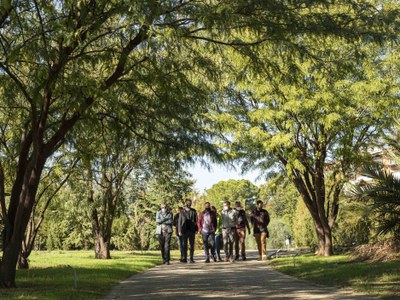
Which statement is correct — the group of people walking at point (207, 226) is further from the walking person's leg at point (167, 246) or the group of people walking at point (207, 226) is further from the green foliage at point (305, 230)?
the green foliage at point (305, 230)

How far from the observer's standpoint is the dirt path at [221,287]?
30.3 ft

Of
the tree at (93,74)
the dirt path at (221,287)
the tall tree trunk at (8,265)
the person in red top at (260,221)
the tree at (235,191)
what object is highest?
the tree at (235,191)

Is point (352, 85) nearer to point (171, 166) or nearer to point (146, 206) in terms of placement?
point (171, 166)

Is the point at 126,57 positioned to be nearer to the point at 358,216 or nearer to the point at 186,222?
the point at 358,216

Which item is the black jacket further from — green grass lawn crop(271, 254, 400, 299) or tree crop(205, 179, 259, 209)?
tree crop(205, 179, 259, 209)

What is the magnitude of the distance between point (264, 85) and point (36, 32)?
29.8ft

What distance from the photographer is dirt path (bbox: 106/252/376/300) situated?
9.25 m

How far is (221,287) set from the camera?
34.8ft

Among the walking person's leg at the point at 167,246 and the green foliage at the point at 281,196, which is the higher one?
the green foliage at the point at 281,196

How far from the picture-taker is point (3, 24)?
31.4ft

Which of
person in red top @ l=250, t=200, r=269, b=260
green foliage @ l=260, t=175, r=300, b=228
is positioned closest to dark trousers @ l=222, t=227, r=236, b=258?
person in red top @ l=250, t=200, r=269, b=260

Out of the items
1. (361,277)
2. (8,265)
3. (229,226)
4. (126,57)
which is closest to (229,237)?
(229,226)

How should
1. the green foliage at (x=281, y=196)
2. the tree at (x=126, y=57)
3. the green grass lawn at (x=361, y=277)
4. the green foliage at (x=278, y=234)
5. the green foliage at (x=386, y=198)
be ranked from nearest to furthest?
the tree at (x=126, y=57), the green grass lawn at (x=361, y=277), the green foliage at (x=386, y=198), the green foliage at (x=281, y=196), the green foliage at (x=278, y=234)

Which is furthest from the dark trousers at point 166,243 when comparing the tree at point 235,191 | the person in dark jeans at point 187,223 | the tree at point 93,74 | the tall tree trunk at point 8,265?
the tree at point 235,191
